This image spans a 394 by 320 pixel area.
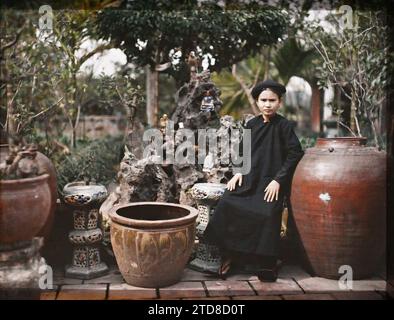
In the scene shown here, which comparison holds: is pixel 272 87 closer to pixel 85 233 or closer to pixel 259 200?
pixel 259 200

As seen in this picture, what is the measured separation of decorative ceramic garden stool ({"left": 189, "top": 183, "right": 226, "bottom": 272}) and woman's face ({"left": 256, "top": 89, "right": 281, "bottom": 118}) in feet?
2.64

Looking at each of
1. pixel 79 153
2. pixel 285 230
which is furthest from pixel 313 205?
pixel 79 153

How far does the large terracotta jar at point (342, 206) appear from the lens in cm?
382

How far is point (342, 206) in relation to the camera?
12.5 feet

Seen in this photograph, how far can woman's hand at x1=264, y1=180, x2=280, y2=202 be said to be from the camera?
13.1 ft

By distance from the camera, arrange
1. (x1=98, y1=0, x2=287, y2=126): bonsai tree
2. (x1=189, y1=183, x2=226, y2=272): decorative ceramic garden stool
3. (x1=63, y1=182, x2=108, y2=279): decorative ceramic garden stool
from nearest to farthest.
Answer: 1. (x1=63, y1=182, x2=108, y2=279): decorative ceramic garden stool
2. (x1=189, y1=183, x2=226, y2=272): decorative ceramic garden stool
3. (x1=98, y1=0, x2=287, y2=126): bonsai tree

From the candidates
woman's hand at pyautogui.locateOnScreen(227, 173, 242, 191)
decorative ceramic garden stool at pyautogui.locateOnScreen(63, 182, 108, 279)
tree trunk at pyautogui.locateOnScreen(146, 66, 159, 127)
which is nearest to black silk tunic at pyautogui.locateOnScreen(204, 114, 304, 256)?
woman's hand at pyautogui.locateOnScreen(227, 173, 242, 191)

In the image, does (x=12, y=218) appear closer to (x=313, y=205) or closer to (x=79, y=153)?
(x=313, y=205)

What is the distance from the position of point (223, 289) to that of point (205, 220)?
69 centimetres

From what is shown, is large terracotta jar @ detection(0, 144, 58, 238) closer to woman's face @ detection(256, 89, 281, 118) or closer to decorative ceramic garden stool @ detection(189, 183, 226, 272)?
decorative ceramic garden stool @ detection(189, 183, 226, 272)

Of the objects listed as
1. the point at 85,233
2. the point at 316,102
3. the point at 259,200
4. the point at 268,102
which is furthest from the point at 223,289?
the point at 316,102

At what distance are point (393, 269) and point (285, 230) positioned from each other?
3.38ft

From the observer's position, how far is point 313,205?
3.90 m

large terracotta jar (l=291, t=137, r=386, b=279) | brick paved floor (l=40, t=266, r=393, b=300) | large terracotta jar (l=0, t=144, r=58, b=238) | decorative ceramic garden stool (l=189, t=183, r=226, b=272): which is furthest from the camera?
decorative ceramic garden stool (l=189, t=183, r=226, b=272)
